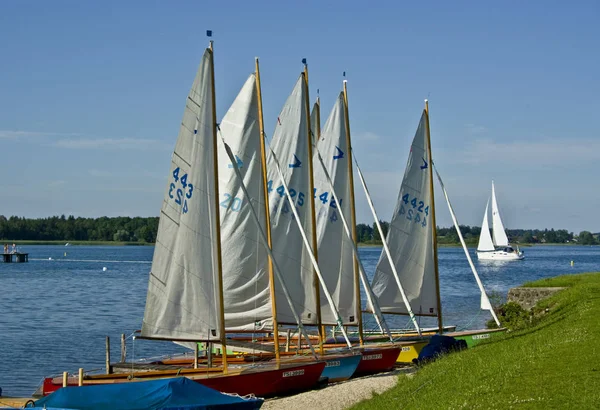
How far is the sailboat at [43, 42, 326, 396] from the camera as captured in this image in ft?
74.9

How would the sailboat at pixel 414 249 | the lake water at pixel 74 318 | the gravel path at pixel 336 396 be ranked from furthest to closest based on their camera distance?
the lake water at pixel 74 318 → the sailboat at pixel 414 249 → the gravel path at pixel 336 396

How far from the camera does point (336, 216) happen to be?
105 ft

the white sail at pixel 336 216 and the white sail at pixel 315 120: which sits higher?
the white sail at pixel 315 120

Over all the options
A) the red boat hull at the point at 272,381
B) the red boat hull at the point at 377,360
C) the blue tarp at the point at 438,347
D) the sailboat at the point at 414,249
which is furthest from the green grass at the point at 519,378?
the sailboat at the point at 414,249

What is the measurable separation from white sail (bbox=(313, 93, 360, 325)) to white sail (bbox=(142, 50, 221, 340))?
880 cm

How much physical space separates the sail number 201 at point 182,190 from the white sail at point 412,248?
1238 cm

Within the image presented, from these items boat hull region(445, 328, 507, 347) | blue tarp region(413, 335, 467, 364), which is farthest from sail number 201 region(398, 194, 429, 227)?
blue tarp region(413, 335, 467, 364)

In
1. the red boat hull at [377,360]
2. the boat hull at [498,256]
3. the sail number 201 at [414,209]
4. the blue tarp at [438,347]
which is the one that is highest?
the sail number 201 at [414,209]

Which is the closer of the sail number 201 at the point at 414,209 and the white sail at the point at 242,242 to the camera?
the white sail at the point at 242,242

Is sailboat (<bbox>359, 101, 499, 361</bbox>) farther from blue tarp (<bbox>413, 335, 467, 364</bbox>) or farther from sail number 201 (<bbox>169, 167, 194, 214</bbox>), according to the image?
sail number 201 (<bbox>169, 167, 194, 214</bbox>)

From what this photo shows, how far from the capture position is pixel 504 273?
112m

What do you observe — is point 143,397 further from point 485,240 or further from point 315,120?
point 485,240

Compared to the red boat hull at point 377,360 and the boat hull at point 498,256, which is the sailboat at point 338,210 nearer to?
the red boat hull at point 377,360

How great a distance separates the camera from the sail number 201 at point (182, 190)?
22.9m
